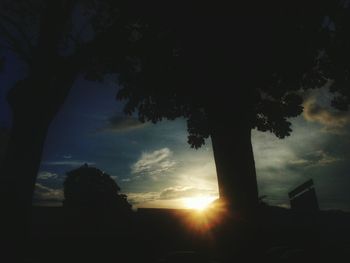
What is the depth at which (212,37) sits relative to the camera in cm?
1370

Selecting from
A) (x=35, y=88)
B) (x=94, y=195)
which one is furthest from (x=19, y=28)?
(x=94, y=195)

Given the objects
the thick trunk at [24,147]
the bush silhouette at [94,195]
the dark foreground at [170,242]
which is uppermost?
the bush silhouette at [94,195]

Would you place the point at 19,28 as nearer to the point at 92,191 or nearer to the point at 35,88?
the point at 35,88

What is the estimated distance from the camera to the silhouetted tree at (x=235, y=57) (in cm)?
1352

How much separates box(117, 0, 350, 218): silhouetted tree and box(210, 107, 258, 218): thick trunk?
39mm

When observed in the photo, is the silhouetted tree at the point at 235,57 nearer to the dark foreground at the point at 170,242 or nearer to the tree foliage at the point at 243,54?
the tree foliage at the point at 243,54

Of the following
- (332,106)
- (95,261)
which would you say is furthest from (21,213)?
(332,106)

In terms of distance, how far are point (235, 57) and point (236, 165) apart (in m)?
4.41

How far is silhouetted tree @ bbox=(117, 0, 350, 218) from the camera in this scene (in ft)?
44.3

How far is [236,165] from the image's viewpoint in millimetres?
13930

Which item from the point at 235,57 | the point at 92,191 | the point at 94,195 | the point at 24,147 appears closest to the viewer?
the point at 24,147

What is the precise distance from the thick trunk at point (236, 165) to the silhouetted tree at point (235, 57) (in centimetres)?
4

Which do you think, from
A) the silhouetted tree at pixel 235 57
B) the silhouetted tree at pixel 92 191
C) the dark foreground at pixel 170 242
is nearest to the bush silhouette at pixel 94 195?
the silhouetted tree at pixel 92 191

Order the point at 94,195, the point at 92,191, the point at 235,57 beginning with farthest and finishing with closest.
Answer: the point at 92,191, the point at 94,195, the point at 235,57
